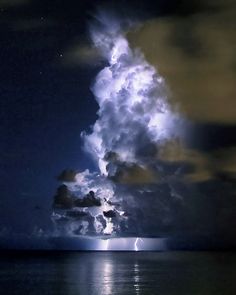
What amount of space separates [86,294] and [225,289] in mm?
28452

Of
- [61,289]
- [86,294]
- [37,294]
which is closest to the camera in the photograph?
[86,294]

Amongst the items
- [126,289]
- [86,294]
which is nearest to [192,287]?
[126,289]

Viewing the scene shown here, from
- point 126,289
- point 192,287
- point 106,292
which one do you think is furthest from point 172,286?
point 106,292

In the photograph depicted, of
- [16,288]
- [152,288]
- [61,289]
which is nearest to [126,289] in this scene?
[152,288]

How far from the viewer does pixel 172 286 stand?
4692 inches

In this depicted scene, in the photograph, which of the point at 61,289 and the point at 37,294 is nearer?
the point at 37,294

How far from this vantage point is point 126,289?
11094 cm

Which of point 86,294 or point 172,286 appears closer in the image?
point 86,294

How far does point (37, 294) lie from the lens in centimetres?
10569

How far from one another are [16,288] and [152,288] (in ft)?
96.2

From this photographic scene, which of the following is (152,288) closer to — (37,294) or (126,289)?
(126,289)

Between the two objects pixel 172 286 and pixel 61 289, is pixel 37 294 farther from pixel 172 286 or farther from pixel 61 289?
pixel 172 286

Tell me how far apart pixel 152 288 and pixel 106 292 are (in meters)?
14.0

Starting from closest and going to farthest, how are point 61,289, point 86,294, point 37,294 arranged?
1. point 86,294
2. point 37,294
3. point 61,289
